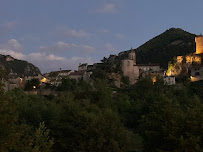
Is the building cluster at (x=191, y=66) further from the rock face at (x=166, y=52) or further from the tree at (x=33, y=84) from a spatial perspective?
the tree at (x=33, y=84)

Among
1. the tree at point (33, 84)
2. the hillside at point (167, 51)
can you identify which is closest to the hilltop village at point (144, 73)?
the tree at point (33, 84)

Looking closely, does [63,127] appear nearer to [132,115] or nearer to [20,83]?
[132,115]

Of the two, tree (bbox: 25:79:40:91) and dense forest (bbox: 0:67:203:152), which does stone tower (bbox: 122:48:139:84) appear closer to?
tree (bbox: 25:79:40:91)

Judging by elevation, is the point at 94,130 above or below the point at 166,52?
below

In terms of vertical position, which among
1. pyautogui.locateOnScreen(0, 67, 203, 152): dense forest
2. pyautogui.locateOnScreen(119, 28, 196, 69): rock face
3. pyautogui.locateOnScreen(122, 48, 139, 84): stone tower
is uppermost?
pyautogui.locateOnScreen(119, 28, 196, 69): rock face

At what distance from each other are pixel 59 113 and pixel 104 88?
35.3 metres

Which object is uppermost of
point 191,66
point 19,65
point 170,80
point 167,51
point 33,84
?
point 167,51

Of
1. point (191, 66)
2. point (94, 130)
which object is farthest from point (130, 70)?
point (94, 130)

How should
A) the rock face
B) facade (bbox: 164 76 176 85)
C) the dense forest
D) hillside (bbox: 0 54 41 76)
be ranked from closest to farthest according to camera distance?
1. the dense forest
2. facade (bbox: 164 76 176 85)
3. the rock face
4. hillside (bbox: 0 54 41 76)

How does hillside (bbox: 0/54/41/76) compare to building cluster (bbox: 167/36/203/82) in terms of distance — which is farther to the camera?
hillside (bbox: 0/54/41/76)

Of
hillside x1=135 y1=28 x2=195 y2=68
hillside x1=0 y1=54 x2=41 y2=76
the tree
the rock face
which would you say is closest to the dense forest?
the tree

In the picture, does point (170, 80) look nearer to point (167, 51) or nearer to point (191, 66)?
point (191, 66)

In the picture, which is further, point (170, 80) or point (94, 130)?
point (170, 80)

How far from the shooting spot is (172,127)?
75.2 feet
